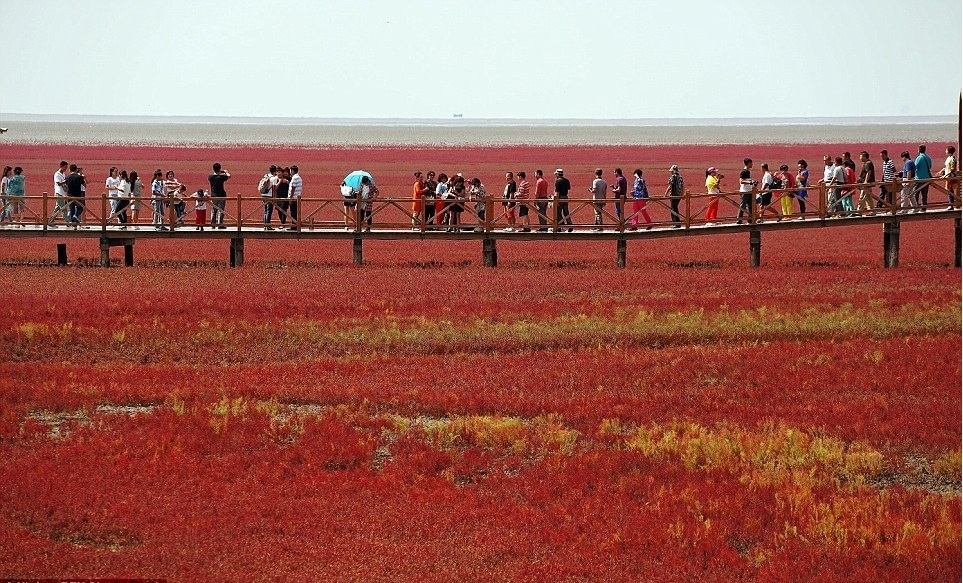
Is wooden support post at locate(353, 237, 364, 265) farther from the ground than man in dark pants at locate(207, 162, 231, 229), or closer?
closer

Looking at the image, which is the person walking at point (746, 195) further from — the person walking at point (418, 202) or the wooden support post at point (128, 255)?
the wooden support post at point (128, 255)

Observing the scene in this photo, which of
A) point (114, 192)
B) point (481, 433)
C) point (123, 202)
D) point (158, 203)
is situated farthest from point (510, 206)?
point (481, 433)

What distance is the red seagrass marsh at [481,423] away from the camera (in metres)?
13.3

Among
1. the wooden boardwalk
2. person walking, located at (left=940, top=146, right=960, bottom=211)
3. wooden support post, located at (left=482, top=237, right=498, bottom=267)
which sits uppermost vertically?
person walking, located at (left=940, top=146, right=960, bottom=211)

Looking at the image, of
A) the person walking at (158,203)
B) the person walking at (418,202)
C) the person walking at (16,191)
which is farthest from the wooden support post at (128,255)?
the person walking at (418,202)

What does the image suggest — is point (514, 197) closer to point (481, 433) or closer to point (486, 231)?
point (486, 231)

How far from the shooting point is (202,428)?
1786 centimetres

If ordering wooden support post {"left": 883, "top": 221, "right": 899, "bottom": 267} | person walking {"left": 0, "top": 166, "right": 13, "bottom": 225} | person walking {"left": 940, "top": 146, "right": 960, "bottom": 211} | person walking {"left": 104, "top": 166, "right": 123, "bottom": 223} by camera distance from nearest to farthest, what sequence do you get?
person walking {"left": 940, "top": 146, "right": 960, "bottom": 211} < wooden support post {"left": 883, "top": 221, "right": 899, "bottom": 267} < person walking {"left": 104, "top": 166, "right": 123, "bottom": 223} < person walking {"left": 0, "top": 166, "right": 13, "bottom": 225}

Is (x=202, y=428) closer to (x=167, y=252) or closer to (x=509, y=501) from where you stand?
(x=509, y=501)

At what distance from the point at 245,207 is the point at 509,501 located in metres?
40.6

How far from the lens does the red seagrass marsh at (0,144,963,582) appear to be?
13289mm

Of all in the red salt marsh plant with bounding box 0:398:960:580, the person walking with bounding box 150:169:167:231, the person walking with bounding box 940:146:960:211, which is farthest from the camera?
the person walking with bounding box 150:169:167:231

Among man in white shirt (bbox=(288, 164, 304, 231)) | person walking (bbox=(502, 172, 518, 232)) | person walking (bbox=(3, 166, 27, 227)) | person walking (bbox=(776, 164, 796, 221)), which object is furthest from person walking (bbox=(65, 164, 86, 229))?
person walking (bbox=(776, 164, 796, 221))

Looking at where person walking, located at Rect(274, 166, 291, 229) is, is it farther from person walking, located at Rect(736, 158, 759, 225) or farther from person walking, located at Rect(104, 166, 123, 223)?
person walking, located at Rect(736, 158, 759, 225)
